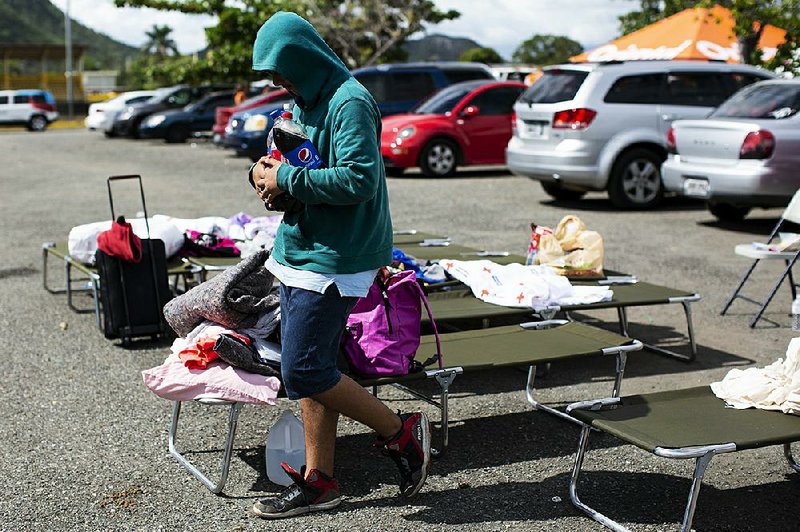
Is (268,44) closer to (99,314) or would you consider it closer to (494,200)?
(99,314)

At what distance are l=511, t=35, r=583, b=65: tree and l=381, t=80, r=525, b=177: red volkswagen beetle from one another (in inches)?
2792

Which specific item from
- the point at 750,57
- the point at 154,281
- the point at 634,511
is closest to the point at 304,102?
the point at 634,511

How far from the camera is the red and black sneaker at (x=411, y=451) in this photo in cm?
416

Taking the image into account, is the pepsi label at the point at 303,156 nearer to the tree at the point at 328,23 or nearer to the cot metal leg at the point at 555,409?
the cot metal leg at the point at 555,409

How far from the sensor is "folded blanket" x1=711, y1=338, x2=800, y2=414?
4.13 metres

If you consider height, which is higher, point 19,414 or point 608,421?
point 608,421

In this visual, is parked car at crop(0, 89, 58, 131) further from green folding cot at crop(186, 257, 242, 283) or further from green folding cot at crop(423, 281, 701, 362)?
green folding cot at crop(423, 281, 701, 362)

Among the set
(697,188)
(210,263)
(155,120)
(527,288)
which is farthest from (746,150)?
(155,120)

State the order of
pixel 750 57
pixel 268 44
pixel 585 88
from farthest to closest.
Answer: pixel 750 57
pixel 585 88
pixel 268 44

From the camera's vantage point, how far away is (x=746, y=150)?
10.8m

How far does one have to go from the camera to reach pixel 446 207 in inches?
527

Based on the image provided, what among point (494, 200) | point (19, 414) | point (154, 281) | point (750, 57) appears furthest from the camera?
point (750, 57)

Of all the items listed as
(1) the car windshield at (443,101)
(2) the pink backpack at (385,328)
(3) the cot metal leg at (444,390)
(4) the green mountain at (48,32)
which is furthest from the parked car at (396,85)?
(4) the green mountain at (48,32)

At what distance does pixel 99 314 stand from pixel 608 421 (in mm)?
4044
